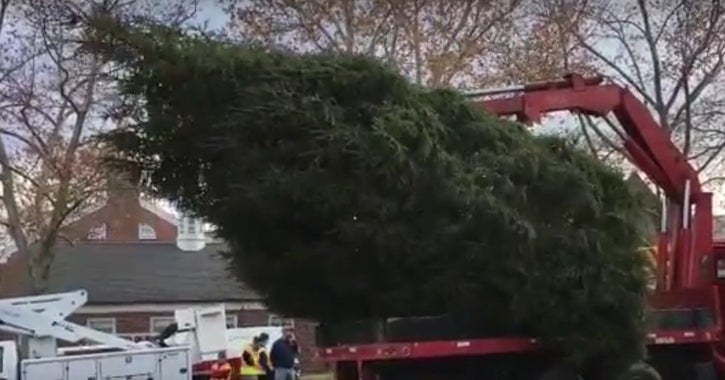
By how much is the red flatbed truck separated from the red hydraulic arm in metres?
0.01

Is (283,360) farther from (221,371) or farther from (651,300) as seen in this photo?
(651,300)

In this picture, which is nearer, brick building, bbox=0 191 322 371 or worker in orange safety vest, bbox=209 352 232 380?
worker in orange safety vest, bbox=209 352 232 380

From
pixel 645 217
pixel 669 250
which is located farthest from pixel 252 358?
pixel 645 217

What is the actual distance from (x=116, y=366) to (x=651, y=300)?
7.69m

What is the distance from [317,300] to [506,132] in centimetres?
284

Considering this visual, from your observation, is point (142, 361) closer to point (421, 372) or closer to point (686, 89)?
point (421, 372)

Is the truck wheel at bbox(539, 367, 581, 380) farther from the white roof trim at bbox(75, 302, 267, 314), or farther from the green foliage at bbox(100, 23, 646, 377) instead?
the white roof trim at bbox(75, 302, 267, 314)

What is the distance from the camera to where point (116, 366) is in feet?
63.8

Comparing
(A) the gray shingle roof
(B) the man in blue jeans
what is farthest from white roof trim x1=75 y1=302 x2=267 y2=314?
(B) the man in blue jeans

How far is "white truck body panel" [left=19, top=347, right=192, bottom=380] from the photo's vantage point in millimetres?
18547

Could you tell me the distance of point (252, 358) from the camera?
27.8 meters

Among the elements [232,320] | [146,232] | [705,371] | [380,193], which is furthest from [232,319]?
[380,193]

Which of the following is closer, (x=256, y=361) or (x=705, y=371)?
(x=705, y=371)

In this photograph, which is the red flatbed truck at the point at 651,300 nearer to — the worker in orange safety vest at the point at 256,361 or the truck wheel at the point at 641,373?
the truck wheel at the point at 641,373
